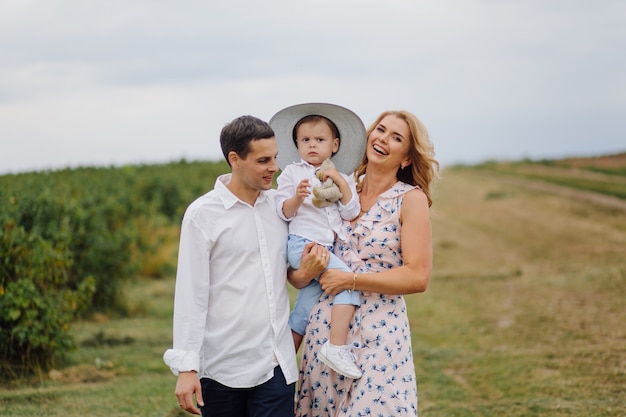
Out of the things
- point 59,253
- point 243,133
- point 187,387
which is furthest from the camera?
point 59,253

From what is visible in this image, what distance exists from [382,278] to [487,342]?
5690mm

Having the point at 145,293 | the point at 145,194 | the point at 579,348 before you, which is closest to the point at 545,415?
the point at 579,348

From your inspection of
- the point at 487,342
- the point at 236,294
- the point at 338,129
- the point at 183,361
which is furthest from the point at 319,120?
the point at 487,342

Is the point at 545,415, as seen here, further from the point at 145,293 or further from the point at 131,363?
the point at 145,293

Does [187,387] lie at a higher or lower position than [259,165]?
lower

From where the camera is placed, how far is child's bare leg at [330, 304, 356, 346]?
12.6ft

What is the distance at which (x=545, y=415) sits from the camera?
6309mm

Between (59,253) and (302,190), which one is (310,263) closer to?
(302,190)

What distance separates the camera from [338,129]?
4.20 metres

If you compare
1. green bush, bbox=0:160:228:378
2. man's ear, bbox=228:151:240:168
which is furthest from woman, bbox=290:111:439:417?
green bush, bbox=0:160:228:378

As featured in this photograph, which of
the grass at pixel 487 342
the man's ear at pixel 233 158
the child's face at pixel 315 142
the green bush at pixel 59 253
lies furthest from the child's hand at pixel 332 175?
the green bush at pixel 59 253

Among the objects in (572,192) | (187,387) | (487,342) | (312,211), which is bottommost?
(487,342)

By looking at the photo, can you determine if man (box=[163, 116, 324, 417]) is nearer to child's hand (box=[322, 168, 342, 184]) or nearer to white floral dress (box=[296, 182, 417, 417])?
white floral dress (box=[296, 182, 417, 417])

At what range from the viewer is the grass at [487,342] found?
6.62 metres
